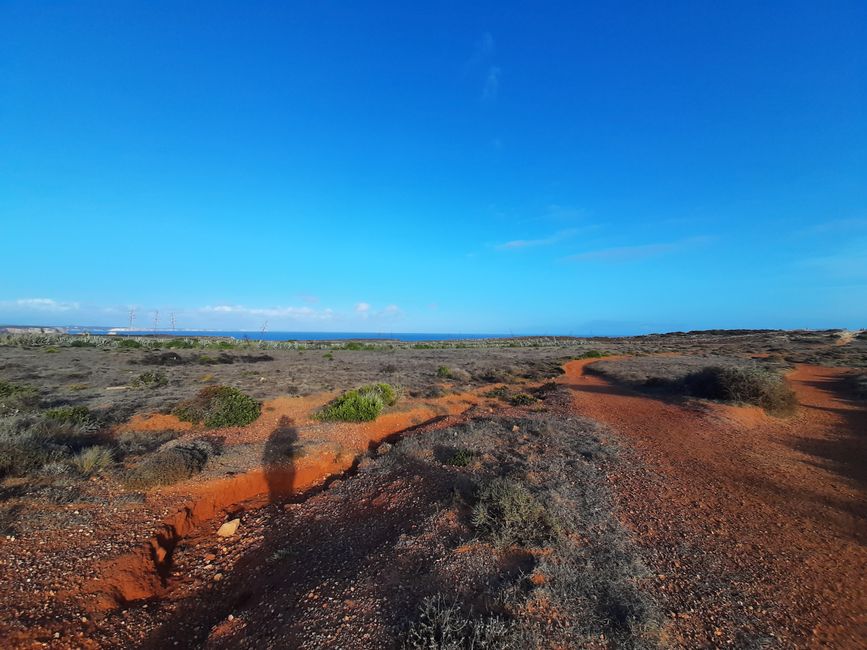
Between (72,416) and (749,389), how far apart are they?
21.6 meters

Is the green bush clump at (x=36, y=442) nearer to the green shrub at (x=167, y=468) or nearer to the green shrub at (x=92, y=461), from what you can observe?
the green shrub at (x=92, y=461)

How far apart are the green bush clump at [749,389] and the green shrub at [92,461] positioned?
1855cm

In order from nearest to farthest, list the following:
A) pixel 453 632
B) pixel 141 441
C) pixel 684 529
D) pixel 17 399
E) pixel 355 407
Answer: pixel 453 632, pixel 684 529, pixel 141 441, pixel 17 399, pixel 355 407

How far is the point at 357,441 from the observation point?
10.4 meters

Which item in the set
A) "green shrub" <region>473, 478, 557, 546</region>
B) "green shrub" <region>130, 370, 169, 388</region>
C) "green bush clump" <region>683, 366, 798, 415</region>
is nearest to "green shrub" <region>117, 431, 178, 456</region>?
"green shrub" <region>130, 370, 169, 388</region>

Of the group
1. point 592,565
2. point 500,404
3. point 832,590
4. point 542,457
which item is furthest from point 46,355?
point 832,590

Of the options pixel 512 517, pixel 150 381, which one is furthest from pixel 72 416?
pixel 512 517

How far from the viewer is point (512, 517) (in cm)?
524

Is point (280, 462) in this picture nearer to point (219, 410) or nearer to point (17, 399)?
point (219, 410)

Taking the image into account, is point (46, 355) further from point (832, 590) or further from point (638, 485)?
point (832, 590)

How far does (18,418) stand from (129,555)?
720 centimetres

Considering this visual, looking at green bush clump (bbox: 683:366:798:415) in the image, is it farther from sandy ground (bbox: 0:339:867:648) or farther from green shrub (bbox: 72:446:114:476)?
green shrub (bbox: 72:446:114:476)

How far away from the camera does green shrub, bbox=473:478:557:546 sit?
501 cm

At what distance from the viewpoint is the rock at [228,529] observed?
612 centimetres
